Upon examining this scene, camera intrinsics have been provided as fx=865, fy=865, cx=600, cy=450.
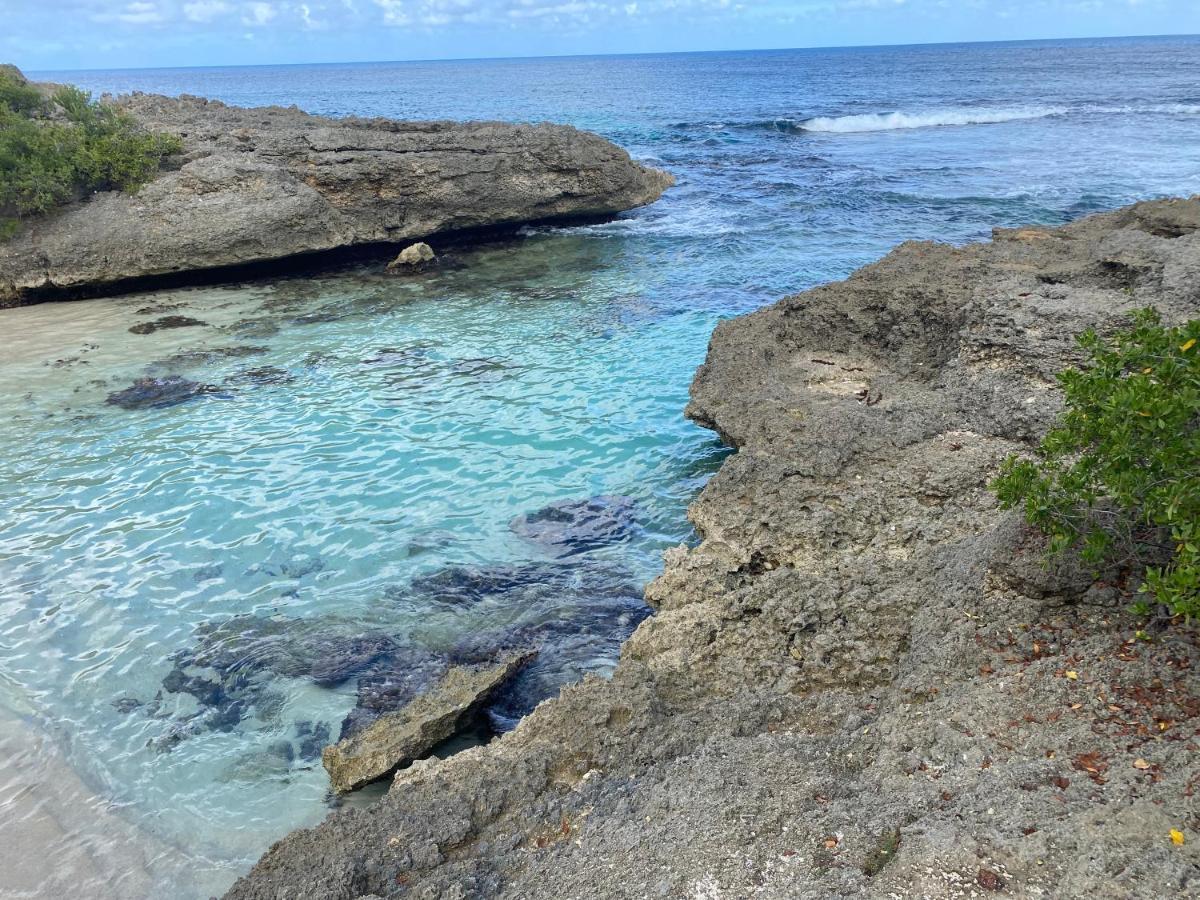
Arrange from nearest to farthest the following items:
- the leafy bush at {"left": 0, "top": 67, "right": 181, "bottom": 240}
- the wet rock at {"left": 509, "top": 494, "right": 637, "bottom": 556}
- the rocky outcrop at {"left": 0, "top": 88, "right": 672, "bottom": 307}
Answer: the wet rock at {"left": 509, "top": 494, "right": 637, "bottom": 556} → the leafy bush at {"left": 0, "top": 67, "right": 181, "bottom": 240} → the rocky outcrop at {"left": 0, "top": 88, "right": 672, "bottom": 307}

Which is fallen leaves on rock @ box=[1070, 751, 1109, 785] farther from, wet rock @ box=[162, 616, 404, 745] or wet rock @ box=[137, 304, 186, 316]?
wet rock @ box=[137, 304, 186, 316]

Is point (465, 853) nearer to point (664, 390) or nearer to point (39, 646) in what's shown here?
point (39, 646)

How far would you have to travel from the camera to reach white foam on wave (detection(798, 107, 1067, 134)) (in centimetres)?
4816

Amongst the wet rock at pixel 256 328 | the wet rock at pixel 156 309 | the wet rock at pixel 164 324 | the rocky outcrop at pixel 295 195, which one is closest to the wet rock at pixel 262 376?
the wet rock at pixel 256 328

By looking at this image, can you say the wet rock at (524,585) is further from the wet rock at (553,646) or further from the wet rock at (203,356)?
the wet rock at (203,356)

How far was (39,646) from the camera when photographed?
7320 mm

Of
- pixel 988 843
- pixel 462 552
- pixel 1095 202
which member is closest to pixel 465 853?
pixel 988 843

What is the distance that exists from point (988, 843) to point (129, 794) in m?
5.40

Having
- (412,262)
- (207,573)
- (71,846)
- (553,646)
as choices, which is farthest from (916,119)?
(71,846)

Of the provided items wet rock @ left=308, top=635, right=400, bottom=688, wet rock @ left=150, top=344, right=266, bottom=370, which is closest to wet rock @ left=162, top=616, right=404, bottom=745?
wet rock @ left=308, top=635, right=400, bottom=688

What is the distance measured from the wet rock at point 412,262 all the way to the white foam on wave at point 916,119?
34.0m

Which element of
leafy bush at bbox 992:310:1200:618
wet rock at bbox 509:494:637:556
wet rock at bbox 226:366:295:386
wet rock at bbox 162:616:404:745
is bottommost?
wet rock at bbox 162:616:404:745

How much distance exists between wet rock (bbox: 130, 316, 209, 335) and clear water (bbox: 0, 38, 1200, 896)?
0.37m

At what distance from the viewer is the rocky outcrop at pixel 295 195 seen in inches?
667
